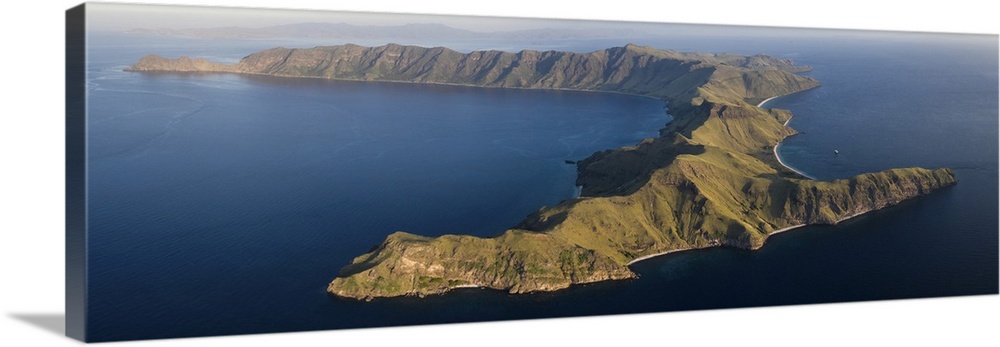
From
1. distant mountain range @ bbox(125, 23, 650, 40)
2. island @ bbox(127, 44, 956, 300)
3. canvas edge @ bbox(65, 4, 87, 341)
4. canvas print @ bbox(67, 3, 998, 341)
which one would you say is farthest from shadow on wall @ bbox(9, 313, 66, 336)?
island @ bbox(127, 44, 956, 300)

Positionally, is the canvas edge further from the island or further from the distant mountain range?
the island

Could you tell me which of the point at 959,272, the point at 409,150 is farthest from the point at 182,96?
the point at 959,272

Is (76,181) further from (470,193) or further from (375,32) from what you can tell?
(470,193)

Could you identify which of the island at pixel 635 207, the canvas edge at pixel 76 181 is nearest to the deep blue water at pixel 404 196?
the canvas edge at pixel 76 181

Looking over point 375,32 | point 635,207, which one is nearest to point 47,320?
point 375,32

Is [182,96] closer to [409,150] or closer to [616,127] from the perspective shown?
[409,150]

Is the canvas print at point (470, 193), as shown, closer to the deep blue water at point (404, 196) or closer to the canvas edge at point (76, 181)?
the canvas edge at point (76, 181)
